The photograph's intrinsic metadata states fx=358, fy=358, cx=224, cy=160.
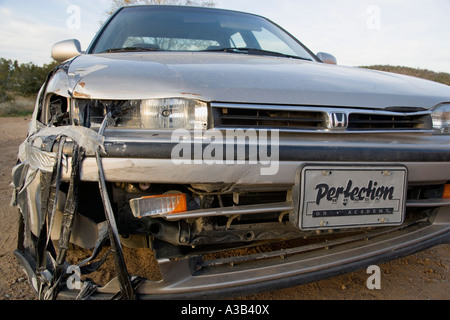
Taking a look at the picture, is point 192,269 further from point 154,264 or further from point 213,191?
point 154,264

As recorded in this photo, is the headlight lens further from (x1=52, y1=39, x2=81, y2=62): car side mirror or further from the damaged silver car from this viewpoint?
(x1=52, y1=39, x2=81, y2=62): car side mirror

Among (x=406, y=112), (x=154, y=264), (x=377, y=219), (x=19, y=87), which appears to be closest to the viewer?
(x=377, y=219)

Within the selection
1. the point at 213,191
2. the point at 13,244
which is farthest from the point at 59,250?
the point at 13,244

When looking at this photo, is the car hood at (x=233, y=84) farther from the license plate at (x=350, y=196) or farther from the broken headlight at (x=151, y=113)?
the license plate at (x=350, y=196)

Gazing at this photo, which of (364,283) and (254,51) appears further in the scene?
(254,51)

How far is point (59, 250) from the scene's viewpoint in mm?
1327

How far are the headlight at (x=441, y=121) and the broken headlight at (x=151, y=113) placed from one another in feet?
3.83

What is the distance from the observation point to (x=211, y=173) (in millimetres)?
1307

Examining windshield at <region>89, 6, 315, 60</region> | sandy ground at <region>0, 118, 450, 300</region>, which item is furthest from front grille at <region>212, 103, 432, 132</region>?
windshield at <region>89, 6, 315, 60</region>

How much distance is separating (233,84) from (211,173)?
15.7 inches

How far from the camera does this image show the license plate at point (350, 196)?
1.40 m

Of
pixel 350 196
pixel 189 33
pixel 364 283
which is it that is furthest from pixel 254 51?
pixel 364 283

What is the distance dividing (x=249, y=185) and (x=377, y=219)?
582mm

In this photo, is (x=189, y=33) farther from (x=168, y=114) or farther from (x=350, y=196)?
(x=350, y=196)
